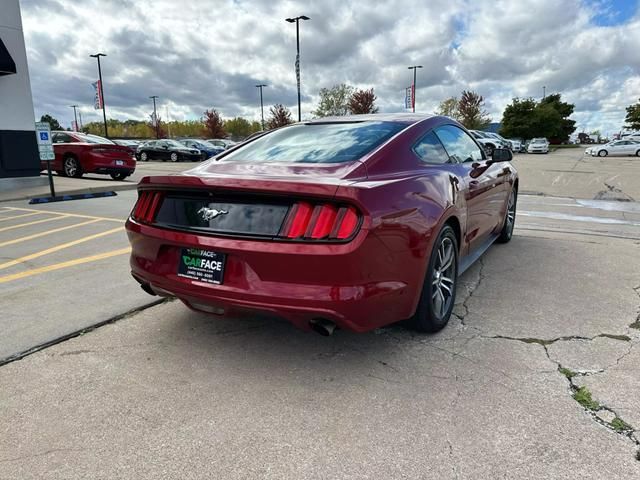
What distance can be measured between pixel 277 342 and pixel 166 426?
0.98 meters

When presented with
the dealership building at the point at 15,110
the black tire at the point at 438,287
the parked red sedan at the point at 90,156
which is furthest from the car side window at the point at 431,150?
the parked red sedan at the point at 90,156

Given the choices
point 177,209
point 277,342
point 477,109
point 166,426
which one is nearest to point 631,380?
point 277,342

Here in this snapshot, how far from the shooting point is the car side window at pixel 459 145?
380 cm

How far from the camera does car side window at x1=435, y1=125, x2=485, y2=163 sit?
12.5ft

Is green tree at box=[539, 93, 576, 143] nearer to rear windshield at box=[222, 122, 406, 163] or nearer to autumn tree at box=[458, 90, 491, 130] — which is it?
autumn tree at box=[458, 90, 491, 130]

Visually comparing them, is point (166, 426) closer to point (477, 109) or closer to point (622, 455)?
point (622, 455)

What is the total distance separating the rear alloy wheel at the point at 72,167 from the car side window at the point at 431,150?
13.0 metres

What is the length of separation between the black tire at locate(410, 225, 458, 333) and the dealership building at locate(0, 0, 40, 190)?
11683mm

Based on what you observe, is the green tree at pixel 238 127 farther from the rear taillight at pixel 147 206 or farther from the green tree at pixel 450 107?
the rear taillight at pixel 147 206

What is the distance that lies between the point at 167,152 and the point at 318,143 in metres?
27.1

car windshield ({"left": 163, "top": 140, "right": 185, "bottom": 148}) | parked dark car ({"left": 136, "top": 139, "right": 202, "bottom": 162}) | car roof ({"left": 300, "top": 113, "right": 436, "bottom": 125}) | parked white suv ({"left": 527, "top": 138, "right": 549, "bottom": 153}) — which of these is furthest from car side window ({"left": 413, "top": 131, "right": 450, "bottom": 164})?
parked white suv ({"left": 527, "top": 138, "right": 549, "bottom": 153})

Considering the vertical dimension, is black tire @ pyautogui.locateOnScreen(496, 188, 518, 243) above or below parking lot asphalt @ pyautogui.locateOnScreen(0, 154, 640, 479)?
above

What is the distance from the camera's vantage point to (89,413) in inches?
91.7

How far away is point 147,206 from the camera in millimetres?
3002
